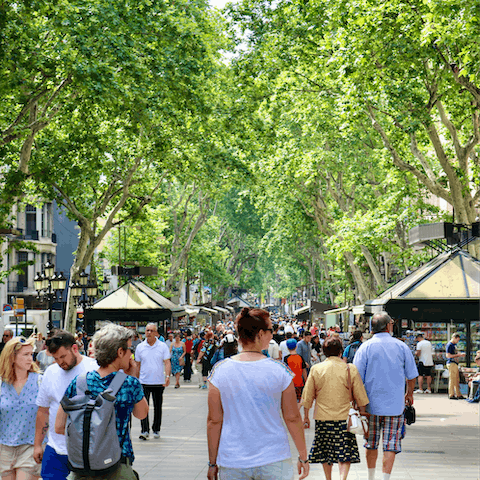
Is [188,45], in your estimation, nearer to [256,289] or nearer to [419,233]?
[419,233]

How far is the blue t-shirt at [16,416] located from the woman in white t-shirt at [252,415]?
2.11 metres

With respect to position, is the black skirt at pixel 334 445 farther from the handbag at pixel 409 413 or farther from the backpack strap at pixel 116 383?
the backpack strap at pixel 116 383

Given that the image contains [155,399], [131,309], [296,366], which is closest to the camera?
[155,399]

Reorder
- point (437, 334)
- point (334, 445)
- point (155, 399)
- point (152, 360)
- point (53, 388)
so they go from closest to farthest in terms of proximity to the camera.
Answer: point (53, 388)
point (334, 445)
point (152, 360)
point (155, 399)
point (437, 334)

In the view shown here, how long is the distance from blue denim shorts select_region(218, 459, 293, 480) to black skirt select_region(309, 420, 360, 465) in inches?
130

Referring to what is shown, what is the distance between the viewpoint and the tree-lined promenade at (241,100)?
16.2 metres

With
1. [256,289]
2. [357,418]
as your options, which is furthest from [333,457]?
[256,289]

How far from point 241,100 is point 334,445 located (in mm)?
17694

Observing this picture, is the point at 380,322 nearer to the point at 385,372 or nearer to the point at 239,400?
the point at 385,372

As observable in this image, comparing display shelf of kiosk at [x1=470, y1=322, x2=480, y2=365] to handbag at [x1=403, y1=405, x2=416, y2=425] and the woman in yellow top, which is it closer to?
handbag at [x1=403, y1=405, x2=416, y2=425]

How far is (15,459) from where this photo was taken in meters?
6.24

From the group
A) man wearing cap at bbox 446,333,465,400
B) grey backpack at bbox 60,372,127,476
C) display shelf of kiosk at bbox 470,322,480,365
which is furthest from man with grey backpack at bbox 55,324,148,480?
display shelf of kiosk at bbox 470,322,480,365

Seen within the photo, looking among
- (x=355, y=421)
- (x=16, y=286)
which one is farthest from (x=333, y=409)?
(x=16, y=286)

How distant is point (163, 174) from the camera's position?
30422 mm
